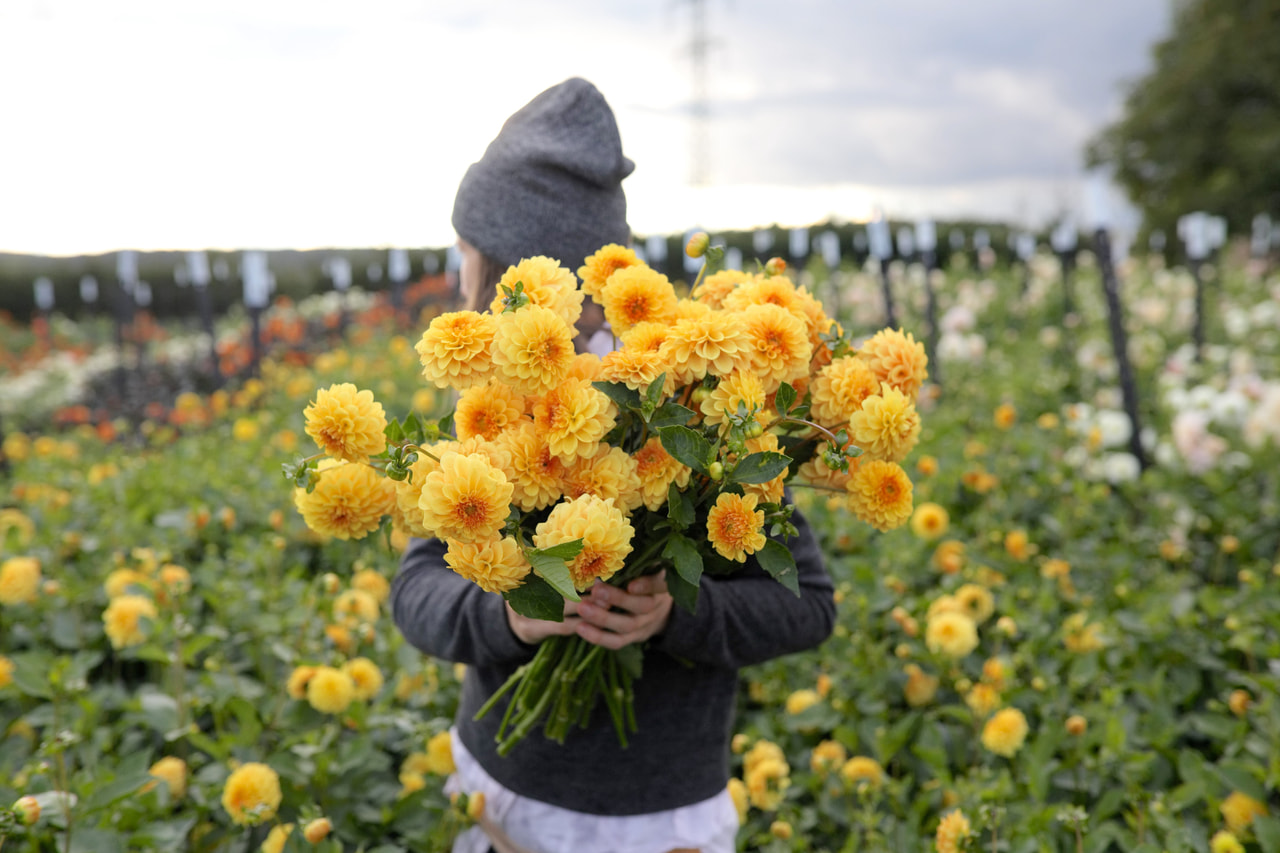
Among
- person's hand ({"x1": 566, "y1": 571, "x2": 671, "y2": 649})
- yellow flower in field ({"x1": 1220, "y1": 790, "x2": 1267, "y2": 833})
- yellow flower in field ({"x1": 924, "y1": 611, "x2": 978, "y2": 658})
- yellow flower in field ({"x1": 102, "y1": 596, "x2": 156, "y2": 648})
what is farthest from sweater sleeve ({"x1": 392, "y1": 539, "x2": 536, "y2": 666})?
yellow flower in field ({"x1": 1220, "y1": 790, "x2": 1267, "y2": 833})

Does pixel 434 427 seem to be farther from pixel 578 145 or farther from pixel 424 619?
pixel 578 145

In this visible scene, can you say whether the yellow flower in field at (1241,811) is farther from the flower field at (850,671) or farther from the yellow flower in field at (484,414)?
the yellow flower in field at (484,414)

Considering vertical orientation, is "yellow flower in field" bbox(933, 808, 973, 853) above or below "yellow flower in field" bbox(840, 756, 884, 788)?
above

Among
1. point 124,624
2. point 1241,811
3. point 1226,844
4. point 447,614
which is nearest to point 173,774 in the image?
point 124,624

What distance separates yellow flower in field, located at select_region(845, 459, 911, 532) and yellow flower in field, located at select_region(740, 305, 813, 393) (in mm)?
137

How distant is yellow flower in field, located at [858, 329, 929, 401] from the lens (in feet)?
2.88

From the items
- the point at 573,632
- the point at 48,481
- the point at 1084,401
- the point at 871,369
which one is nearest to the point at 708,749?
the point at 573,632

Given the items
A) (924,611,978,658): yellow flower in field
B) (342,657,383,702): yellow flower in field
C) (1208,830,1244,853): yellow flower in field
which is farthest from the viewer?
(924,611,978,658): yellow flower in field

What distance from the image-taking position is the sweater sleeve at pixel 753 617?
43.6 inches

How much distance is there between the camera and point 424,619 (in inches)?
47.8

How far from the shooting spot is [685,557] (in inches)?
32.0

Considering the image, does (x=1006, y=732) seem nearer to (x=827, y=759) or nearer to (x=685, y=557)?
(x=827, y=759)

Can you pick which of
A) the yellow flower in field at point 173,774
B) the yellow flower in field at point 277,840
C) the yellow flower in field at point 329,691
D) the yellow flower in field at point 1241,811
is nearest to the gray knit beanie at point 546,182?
the yellow flower in field at point 329,691

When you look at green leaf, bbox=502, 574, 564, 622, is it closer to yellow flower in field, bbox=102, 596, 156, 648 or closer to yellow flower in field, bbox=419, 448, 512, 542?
yellow flower in field, bbox=419, 448, 512, 542
